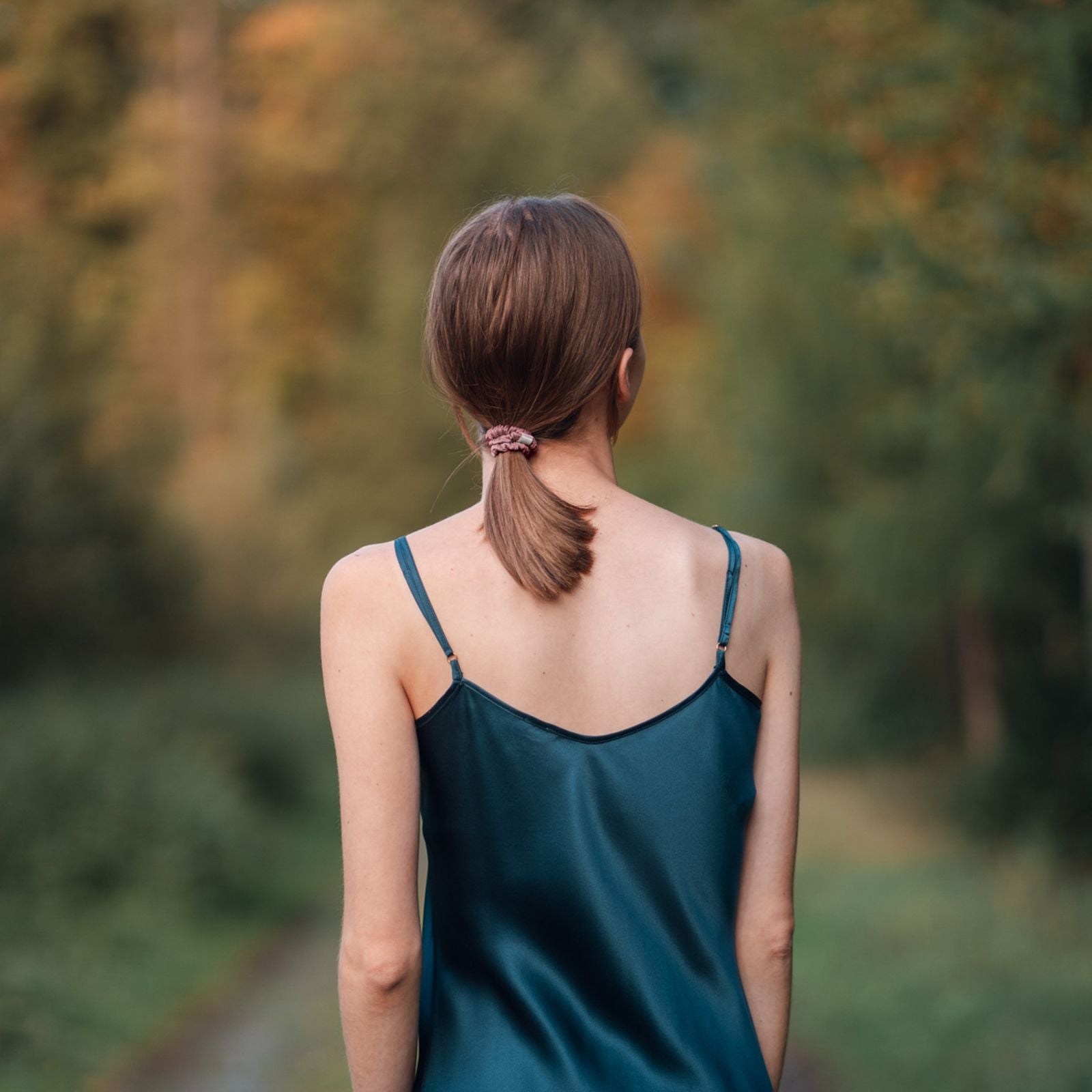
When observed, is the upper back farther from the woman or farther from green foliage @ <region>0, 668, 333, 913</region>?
green foliage @ <region>0, 668, 333, 913</region>

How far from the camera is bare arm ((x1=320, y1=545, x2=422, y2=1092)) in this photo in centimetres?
192

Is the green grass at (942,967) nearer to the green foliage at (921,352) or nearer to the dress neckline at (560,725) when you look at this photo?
the green foliage at (921,352)

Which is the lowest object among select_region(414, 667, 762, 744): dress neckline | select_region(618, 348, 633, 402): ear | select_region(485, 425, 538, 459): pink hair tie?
select_region(414, 667, 762, 744): dress neckline

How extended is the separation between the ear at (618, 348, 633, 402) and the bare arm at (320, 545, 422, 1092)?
1.32 feet

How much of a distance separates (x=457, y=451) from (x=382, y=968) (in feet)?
5.63

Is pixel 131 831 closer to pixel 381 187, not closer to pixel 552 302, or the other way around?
pixel 552 302

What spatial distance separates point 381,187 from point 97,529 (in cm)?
1648

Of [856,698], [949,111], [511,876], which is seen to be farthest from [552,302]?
[856,698]

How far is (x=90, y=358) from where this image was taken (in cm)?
1110

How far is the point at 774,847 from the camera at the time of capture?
2.10m

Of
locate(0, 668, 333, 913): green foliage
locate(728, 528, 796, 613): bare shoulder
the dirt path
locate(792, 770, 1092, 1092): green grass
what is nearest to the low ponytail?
locate(728, 528, 796, 613): bare shoulder

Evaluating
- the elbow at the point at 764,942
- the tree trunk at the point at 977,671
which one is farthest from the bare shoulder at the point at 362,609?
the tree trunk at the point at 977,671

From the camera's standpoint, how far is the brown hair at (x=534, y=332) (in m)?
1.91

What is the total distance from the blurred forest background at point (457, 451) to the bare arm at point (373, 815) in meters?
0.64
